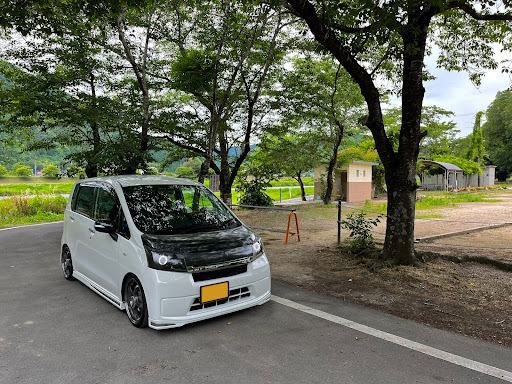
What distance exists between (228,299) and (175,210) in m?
1.32

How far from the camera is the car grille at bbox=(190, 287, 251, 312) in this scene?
341 centimetres

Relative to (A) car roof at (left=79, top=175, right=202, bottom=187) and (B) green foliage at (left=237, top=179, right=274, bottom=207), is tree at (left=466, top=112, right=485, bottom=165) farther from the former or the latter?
(A) car roof at (left=79, top=175, right=202, bottom=187)

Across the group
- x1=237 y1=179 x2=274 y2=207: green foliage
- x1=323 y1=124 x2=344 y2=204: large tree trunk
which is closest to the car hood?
x1=237 y1=179 x2=274 y2=207: green foliage

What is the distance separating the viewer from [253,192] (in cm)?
1602

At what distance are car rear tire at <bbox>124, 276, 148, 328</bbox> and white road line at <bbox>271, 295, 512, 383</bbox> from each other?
175cm

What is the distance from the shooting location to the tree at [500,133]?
51.7m

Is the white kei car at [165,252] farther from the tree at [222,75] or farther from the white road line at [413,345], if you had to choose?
the tree at [222,75]

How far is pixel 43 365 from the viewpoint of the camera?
287 cm

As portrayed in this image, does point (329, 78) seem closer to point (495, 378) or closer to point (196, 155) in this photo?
point (196, 155)

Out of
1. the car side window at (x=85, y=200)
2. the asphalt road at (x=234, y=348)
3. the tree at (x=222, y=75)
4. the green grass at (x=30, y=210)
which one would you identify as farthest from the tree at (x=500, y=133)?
the car side window at (x=85, y=200)

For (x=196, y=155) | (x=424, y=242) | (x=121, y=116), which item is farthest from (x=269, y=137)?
(x=424, y=242)

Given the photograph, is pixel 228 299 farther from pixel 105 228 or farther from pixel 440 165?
pixel 440 165

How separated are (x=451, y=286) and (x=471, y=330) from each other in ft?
4.55

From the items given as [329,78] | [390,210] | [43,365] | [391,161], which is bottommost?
[43,365]
